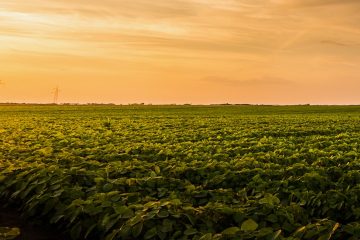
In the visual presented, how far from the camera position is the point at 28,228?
27.2 ft

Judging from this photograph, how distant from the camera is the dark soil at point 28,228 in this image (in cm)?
786

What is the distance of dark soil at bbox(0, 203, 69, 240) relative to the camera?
25.8ft

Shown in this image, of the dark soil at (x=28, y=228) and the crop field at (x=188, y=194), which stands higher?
the crop field at (x=188, y=194)

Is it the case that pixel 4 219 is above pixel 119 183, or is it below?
below

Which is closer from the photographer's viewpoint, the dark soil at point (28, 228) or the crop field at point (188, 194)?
the crop field at point (188, 194)

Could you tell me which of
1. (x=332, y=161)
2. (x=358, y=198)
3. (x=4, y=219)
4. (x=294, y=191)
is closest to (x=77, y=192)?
(x=4, y=219)

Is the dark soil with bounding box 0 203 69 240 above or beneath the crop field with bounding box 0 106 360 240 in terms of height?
beneath

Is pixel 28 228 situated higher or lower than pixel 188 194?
lower

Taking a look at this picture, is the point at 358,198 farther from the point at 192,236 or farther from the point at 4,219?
the point at 4,219

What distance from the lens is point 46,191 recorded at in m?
8.74

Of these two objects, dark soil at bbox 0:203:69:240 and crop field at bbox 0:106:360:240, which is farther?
dark soil at bbox 0:203:69:240

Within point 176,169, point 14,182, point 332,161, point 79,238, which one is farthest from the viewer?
point 332,161

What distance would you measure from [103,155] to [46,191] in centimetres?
363

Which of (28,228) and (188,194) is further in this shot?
(28,228)
